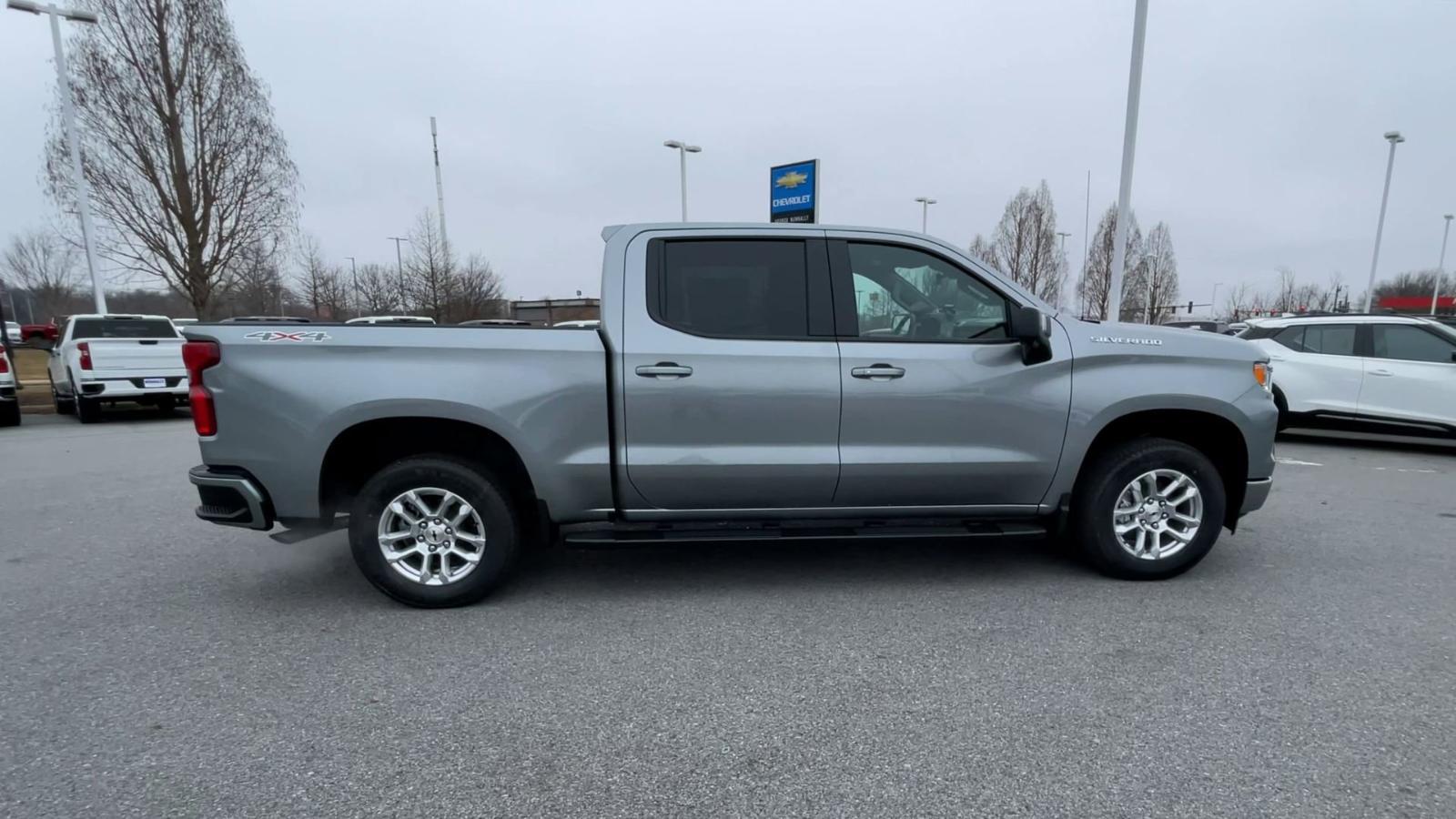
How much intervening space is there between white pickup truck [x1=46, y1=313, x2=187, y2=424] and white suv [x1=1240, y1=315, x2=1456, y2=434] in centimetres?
1511

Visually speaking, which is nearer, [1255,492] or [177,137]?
[1255,492]

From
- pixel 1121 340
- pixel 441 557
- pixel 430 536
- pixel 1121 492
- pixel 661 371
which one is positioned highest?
pixel 1121 340

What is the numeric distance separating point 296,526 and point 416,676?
128 centimetres

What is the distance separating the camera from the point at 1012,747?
2.56 m

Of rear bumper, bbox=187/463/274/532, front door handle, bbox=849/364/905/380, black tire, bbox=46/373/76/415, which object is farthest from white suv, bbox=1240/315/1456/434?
black tire, bbox=46/373/76/415

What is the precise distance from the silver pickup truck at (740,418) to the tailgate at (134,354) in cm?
947

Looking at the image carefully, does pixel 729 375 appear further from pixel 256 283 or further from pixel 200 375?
A: pixel 256 283

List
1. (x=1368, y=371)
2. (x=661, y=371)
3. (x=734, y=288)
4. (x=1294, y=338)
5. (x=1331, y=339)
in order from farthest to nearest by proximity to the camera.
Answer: (x=1294, y=338), (x=1331, y=339), (x=1368, y=371), (x=734, y=288), (x=661, y=371)

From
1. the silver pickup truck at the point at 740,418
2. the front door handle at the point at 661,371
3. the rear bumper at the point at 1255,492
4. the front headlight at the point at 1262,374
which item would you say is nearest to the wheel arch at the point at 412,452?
the silver pickup truck at the point at 740,418

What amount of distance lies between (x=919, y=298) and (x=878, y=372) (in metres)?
0.56

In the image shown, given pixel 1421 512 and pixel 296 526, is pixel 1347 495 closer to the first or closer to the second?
pixel 1421 512

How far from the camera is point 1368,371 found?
873 centimetres

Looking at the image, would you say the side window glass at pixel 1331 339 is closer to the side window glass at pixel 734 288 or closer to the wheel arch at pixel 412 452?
the side window glass at pixel 734 288

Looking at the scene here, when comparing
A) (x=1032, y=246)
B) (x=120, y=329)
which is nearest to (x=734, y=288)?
(x=120, y=329)
